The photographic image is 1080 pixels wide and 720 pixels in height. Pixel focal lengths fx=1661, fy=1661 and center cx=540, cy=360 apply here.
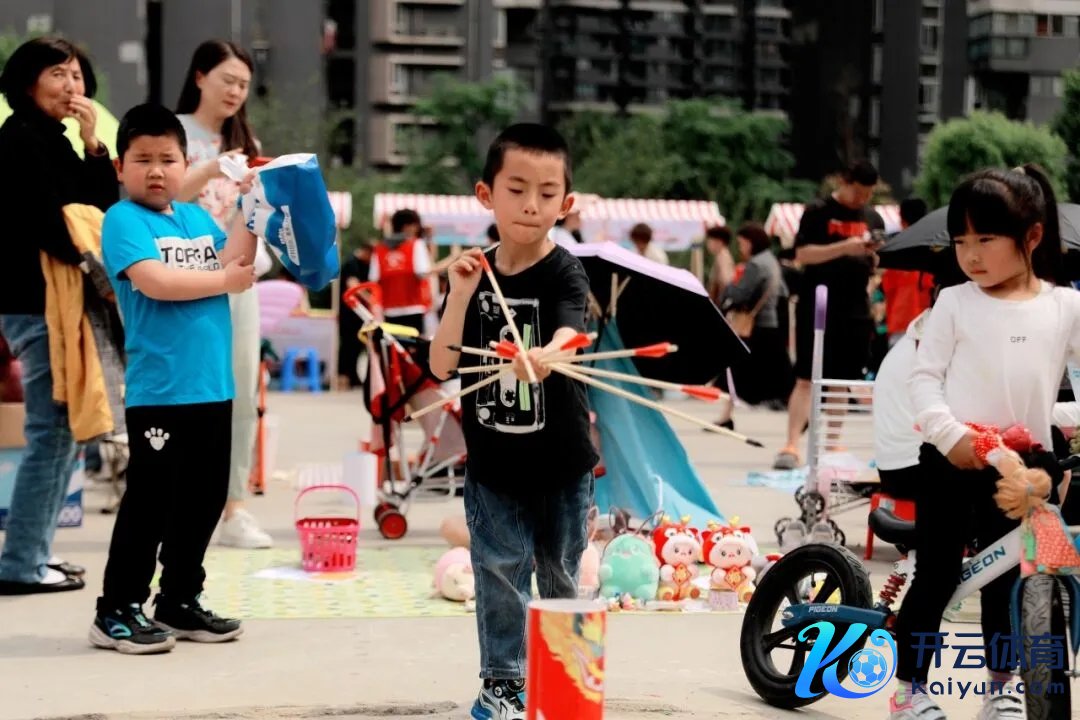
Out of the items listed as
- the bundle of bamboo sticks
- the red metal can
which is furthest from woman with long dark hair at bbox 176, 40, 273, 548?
the red metal can

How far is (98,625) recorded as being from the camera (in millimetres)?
5078

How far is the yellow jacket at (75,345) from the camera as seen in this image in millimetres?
5668

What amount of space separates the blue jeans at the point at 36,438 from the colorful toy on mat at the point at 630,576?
1.95 meters

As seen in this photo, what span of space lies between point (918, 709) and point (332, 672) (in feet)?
5.53

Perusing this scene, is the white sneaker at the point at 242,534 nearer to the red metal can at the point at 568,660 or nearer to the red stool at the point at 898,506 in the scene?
the red stool at the point at 898,506

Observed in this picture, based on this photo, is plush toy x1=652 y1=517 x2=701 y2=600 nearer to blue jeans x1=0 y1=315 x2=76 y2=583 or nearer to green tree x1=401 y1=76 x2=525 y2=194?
blue jeans x1=0 y1=315 x2=76 y2=583

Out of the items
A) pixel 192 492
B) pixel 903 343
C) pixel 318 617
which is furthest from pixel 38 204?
pixel 903 343

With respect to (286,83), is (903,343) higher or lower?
lower

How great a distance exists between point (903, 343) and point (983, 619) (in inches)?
76.7

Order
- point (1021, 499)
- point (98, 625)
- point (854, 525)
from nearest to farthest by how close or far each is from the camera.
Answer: point (1021, 499) < point (98, 625) < point (854, 525)

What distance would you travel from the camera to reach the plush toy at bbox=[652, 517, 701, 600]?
19.5ft

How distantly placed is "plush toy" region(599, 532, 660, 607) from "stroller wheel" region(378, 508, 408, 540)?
1744mm

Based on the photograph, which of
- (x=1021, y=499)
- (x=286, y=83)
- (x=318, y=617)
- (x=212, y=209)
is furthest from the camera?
(x=286, y=83)

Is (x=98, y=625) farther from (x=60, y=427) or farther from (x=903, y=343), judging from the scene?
(x=903, y=343)
